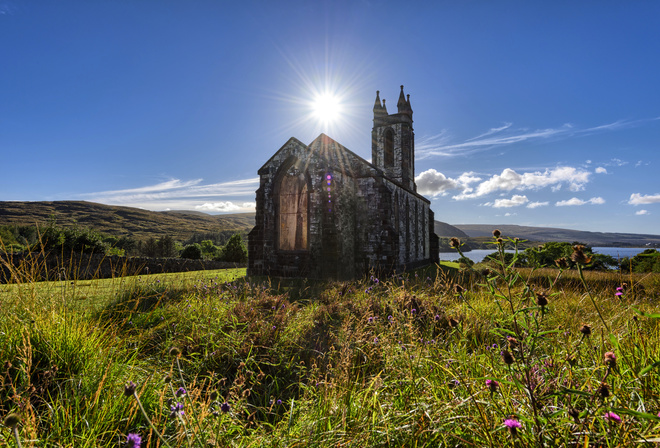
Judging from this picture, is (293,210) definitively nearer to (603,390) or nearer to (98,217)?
(603,390)

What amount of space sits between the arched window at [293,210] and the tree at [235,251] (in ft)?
33.4

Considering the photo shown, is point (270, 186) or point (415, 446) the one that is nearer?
point (415, 446)

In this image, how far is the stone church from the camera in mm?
13352

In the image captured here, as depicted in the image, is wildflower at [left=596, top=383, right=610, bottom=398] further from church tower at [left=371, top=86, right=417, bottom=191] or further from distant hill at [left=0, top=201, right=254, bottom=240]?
distant hill at [left=0, top=201, right=254, bottom=240]

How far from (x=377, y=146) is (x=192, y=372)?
801 inches

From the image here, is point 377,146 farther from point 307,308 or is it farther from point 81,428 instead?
point 81,428

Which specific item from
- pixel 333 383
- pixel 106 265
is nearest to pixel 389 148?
pixel 106 265

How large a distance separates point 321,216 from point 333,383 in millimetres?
10743

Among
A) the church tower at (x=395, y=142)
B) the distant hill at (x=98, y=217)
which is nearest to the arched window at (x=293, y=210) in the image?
the church tower at (x=395, y=142)

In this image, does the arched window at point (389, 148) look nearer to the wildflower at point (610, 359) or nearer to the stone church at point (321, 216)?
the stone church at point (321, 216)

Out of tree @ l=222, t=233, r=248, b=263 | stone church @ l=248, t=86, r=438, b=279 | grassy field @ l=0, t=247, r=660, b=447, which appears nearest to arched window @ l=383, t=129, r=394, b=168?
stone church @ l=248, t=86, r=438, b=279

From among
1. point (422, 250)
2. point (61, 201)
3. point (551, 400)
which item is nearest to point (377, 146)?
point (422, 250)

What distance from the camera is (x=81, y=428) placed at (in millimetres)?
2350

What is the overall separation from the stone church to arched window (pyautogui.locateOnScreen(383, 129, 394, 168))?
6812 millimetres
